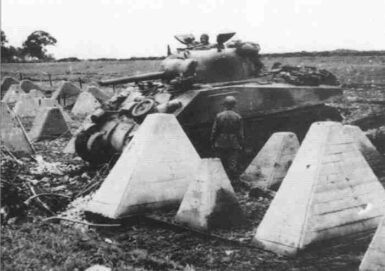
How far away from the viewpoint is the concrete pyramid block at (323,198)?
5.61 meters

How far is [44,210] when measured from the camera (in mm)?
7684

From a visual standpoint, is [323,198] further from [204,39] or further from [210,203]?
[204,39]

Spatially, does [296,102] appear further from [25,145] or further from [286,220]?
[286,220]

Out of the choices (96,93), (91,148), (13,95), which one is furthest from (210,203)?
(13,95)

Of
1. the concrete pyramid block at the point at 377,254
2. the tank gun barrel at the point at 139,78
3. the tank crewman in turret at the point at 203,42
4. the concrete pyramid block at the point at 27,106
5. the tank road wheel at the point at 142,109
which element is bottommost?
the concrete pyramid block at the point at 27,106

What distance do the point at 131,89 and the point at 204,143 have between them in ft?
7.94

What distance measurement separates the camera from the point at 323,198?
578 centimetres

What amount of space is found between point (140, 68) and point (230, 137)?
1691 cm

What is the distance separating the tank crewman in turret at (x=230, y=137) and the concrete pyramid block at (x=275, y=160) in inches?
21.1

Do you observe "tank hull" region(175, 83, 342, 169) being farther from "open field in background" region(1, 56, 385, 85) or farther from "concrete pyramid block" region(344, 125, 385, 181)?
"open field in background" region(1, 56, 385, 85)

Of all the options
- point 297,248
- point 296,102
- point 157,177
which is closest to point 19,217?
point 157,177

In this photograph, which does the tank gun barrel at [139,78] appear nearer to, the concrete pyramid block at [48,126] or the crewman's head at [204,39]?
the crewman's head at [204,39]

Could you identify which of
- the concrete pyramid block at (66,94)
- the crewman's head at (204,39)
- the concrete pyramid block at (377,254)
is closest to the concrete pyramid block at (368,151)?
the crewman's head at (204,39)

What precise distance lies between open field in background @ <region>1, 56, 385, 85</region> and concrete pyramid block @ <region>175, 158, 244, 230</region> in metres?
10.8
